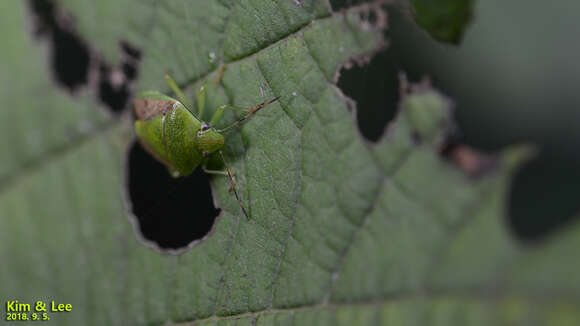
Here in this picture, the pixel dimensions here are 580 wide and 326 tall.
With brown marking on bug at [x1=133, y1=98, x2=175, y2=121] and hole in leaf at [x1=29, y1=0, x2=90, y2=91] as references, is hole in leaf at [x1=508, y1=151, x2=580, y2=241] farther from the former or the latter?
hole in leaf at [x1=29, y1=0, x2=90, y2=91]

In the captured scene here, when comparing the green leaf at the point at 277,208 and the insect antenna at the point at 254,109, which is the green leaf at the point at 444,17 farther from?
the insect antenna at the point at 254,109

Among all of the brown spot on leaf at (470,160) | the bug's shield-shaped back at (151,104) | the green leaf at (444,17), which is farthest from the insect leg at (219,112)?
the brown spot on leaf at (470,160)

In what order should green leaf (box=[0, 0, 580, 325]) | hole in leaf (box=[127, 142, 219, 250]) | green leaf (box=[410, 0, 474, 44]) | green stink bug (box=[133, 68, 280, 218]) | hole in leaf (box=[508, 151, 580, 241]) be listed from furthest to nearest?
green stink bug (box=[133, 68, 280, 218])
hole in leaf (box=[127, 142, 219, 250])
green leaf (box=[0, 0, 580, 325])
hole in leaf (box=[508, 151, 580, 241])
green leaf (box=[410, 0, 474, 44])

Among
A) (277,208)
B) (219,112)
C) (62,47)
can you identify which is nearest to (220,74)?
(219,112)

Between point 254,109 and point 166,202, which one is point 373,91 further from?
point 166,202

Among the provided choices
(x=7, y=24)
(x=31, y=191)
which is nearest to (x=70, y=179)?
(x=31, y=191)

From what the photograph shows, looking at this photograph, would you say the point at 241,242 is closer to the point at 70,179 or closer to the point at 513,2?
the point at 70,179

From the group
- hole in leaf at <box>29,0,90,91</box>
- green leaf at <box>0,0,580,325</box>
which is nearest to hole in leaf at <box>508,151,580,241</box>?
green leaf at <box>0,0,580,325</box>
